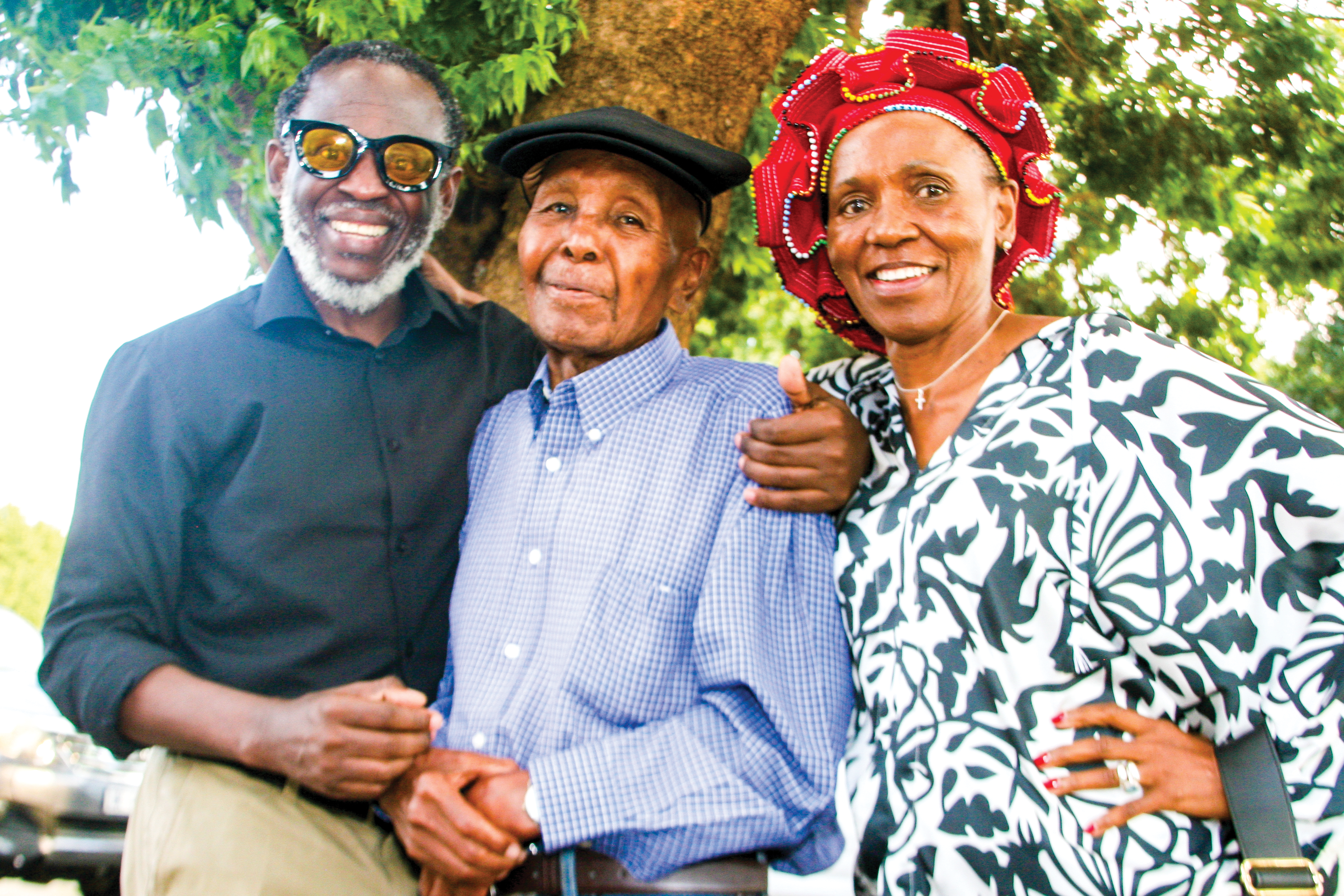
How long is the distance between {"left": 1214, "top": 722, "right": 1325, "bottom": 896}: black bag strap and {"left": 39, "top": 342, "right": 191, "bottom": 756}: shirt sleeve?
2.37 meters

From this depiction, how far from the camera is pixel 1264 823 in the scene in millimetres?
1877

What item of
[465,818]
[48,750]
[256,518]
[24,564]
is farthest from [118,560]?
[24,564]

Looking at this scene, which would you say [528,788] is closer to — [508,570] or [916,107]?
[508,570]

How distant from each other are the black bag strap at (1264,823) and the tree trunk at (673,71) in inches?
103

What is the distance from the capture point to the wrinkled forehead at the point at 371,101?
9.43ft

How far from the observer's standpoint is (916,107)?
96.6 inches

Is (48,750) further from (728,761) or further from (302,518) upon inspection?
(728,761)

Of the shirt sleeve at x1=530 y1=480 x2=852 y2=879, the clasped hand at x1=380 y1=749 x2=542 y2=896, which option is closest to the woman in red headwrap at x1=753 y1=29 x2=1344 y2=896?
the shirt sleeve at x1=530 y1=480 x2=852 y2=879

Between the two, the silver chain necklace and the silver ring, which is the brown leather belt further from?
the silver chain necklace

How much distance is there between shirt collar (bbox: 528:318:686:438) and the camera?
2.52 m

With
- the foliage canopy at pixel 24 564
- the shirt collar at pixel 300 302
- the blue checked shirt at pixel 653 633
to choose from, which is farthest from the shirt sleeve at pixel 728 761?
the foliage canopy at pixel 24 564

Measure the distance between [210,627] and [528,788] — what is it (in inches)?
40.0

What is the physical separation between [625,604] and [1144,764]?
1.13m

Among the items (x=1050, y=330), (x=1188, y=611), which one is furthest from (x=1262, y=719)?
(x=1050, y=330)
